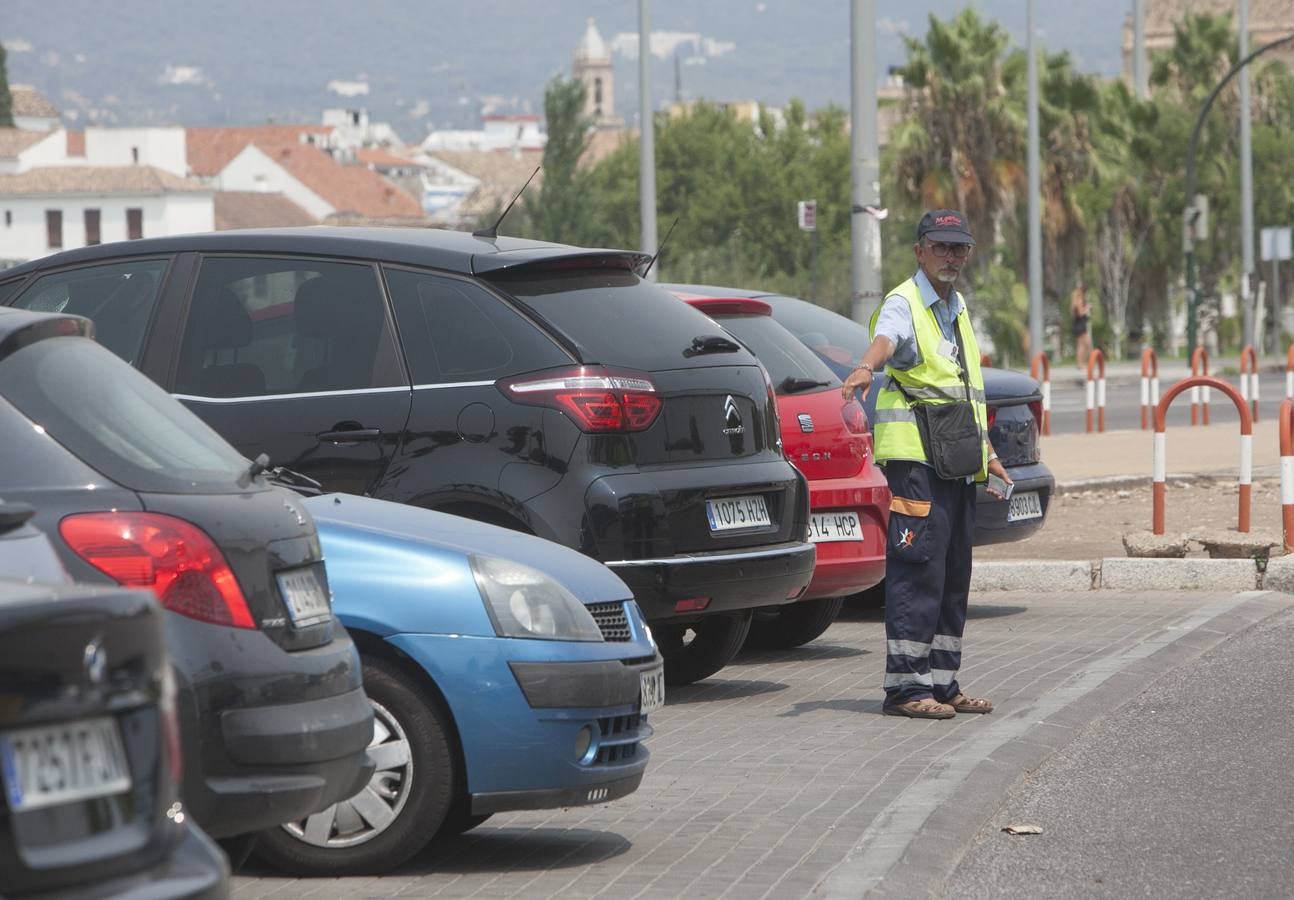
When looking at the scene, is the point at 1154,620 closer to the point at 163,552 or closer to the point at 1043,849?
the point at 1043,849

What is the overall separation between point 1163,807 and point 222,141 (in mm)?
173648

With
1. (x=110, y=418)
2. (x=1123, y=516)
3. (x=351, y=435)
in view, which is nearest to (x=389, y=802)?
(x=110, y=418)

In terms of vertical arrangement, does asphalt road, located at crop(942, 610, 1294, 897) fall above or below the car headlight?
below

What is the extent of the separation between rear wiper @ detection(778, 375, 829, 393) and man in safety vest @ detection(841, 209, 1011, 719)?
1.42m

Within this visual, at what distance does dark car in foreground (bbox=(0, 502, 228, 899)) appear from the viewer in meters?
3.34

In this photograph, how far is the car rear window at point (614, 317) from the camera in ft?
26.8

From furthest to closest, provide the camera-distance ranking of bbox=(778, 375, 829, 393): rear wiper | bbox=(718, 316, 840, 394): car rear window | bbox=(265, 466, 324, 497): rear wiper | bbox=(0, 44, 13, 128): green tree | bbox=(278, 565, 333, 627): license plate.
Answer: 1. bbox=(0, 44, 13, 128): green tree
2. bbox=(718, 316, 840, 394): car rear window
3. bbox=(778, 375, 829, 393): rear wiper
4. bbox=(265, 466, 324, 497): rear wiper
5. bbox=(278, 565, 333, 627): license plate

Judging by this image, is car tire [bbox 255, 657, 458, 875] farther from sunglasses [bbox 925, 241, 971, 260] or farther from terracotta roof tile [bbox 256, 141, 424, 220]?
terracotta roof tile [bbox 256, 141, 424, 220]

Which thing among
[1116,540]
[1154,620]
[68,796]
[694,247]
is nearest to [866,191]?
[1116,540]

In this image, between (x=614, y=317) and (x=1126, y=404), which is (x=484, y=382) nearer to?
(x=614, y=317)

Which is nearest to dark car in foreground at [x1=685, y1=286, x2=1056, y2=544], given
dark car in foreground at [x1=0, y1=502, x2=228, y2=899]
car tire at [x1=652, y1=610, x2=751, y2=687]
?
car tire at [x1=652, y1=610, x2=751, y2=687]

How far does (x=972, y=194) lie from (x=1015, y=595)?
132 ft

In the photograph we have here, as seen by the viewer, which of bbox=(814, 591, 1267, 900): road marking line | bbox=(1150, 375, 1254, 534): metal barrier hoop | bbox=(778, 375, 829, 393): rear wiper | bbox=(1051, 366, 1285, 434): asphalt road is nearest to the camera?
bbox=(814, 591, 1267, 900): road marking line

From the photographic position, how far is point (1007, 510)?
1152 cm
